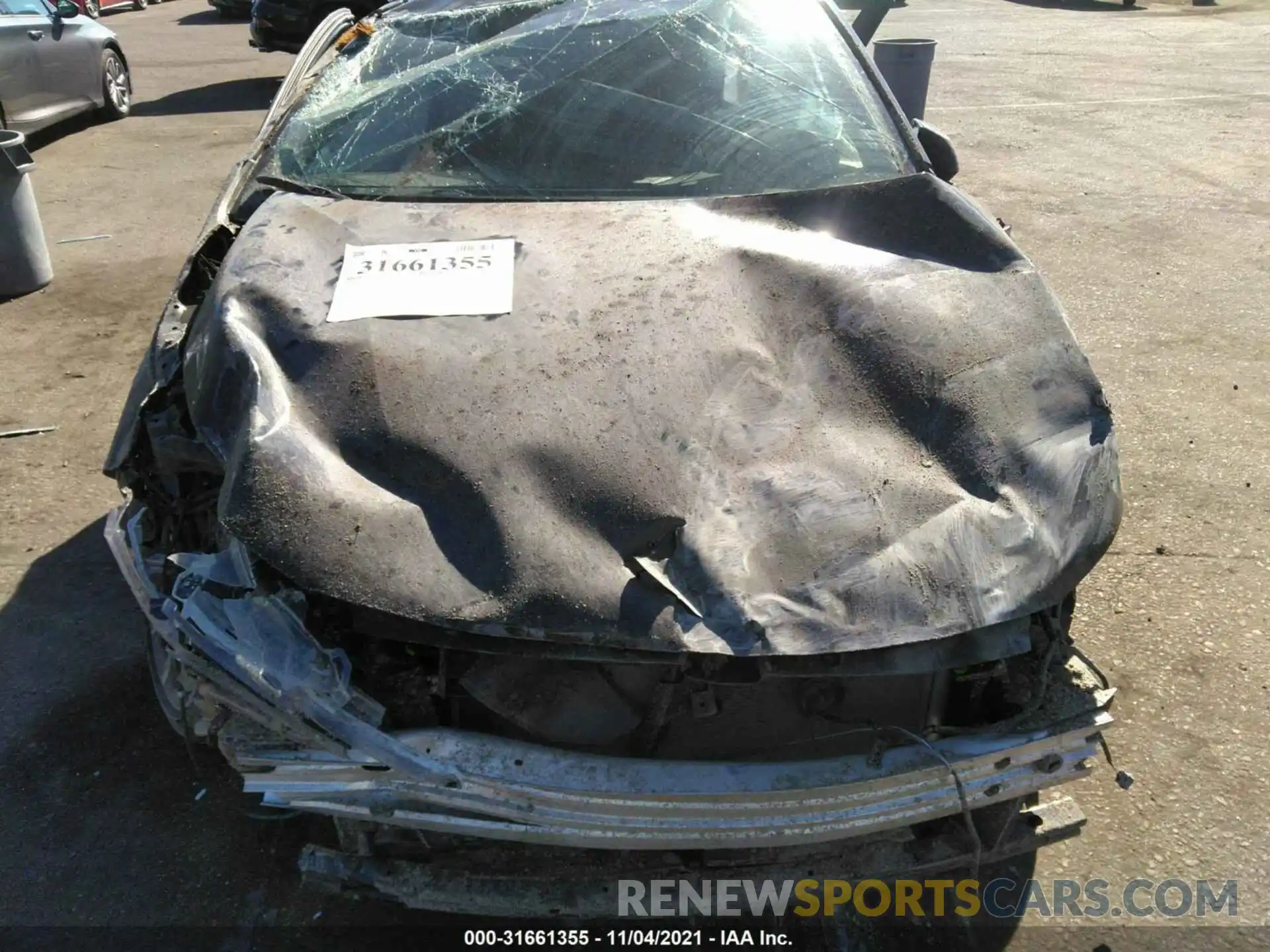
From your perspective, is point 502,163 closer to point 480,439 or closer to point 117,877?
point 480,439

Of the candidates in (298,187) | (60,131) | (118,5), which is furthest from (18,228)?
(118,5)

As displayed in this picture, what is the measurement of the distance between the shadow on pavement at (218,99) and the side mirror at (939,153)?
862 cm

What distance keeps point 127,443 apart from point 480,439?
39.1 inches

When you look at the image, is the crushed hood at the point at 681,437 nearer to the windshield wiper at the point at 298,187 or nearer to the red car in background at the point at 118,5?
the windshield wiper at the point at 298,187

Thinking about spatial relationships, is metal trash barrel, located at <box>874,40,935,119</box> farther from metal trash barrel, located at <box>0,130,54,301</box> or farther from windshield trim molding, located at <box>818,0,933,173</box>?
metal trash barrel, located at <box>0,130,54,301</box>

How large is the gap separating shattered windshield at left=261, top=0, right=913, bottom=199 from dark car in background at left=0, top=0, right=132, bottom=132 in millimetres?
6141

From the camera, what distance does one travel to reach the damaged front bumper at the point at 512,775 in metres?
1.69

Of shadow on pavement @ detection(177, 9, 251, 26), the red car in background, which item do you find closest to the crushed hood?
shadow on pavement @ detection(177, 9, 251, 26)

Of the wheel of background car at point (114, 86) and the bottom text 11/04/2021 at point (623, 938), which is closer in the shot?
the bottom text 11/04/2021 at point (623, 938)

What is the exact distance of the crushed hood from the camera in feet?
5.83

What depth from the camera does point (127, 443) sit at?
2.36 m

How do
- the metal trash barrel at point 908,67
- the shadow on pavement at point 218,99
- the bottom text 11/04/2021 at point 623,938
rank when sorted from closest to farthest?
the bottom text 11/04/2021 at point 623,938, the metal trash barrel at point 908,67, the shadow on pavement at point 218,99

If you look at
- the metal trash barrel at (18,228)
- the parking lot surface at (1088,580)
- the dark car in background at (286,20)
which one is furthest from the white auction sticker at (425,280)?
the dark car in background at (286,20)

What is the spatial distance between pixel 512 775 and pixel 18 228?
5.32 meters
